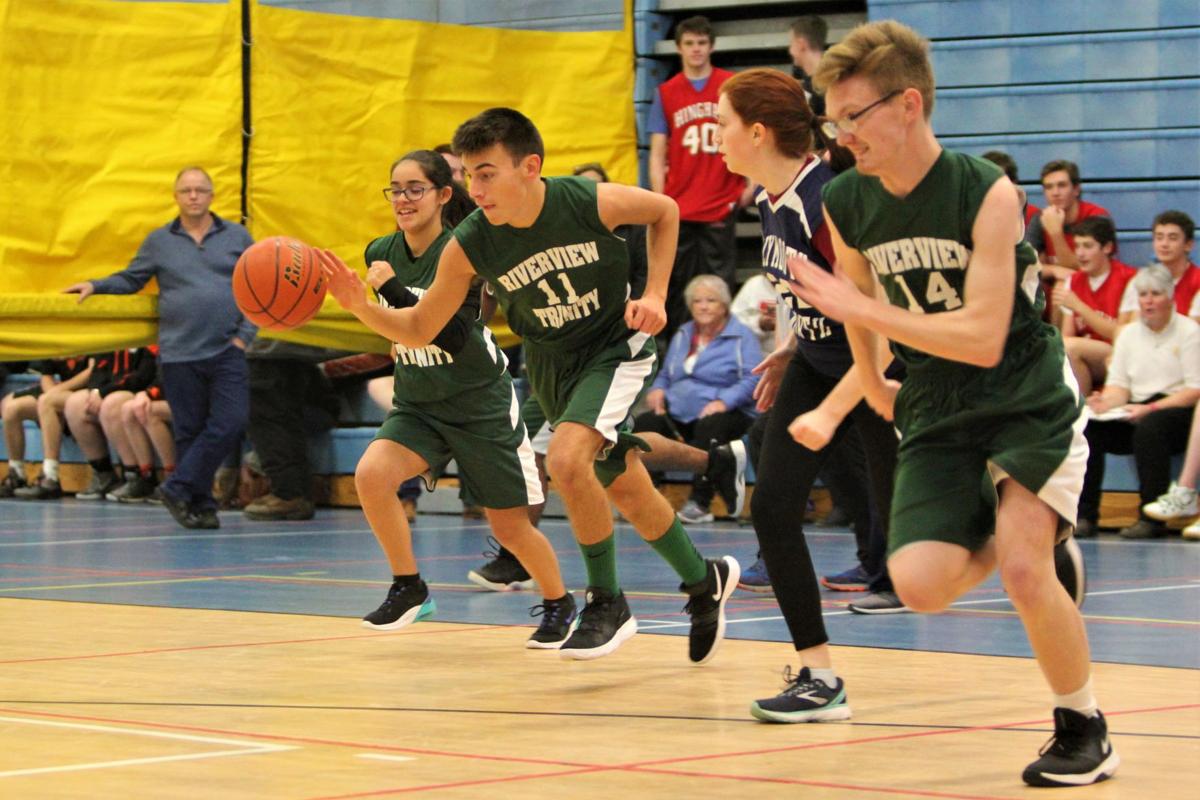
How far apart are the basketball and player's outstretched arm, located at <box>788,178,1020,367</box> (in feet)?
8.33

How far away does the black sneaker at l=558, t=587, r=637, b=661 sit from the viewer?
5121mm

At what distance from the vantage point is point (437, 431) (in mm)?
5977

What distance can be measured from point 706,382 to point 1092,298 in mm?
2266

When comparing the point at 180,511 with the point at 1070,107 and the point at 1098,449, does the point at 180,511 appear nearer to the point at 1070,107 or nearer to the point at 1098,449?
the point at 1098,449

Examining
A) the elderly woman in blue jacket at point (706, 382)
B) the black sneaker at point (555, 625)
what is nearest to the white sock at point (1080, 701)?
the black sneaker at point (555, 625)

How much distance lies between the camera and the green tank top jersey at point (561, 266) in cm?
521

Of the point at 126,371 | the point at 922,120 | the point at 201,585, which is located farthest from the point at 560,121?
the point at 922,120

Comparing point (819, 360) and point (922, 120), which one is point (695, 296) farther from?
point (922, 120)

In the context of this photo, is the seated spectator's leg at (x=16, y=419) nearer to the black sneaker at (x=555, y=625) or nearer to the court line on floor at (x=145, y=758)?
the black sneaker at (x=555, y=625)

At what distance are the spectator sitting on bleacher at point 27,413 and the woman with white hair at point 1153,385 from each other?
765cm

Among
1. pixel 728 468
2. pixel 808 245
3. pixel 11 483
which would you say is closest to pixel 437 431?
pixel 808 245

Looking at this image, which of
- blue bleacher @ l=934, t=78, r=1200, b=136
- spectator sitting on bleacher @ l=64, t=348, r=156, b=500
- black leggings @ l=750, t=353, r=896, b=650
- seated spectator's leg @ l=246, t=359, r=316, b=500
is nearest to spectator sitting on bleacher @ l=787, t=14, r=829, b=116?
blue bleacher @ l=934, t=78, r=1200, b=136

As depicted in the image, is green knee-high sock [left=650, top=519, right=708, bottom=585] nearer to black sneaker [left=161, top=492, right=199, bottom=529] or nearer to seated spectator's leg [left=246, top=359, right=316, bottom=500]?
black sneaker [left=161, top=492, right=199, bottom=529]

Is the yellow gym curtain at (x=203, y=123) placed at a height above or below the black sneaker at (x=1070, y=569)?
above
